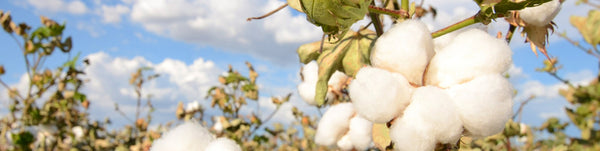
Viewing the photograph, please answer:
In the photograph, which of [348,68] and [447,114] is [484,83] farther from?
[348,68]

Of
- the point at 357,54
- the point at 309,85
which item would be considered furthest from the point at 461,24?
the point at 309,85

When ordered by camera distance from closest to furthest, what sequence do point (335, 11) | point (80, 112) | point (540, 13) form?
point (335, 11)
point (540, 13)
point (80, 112)

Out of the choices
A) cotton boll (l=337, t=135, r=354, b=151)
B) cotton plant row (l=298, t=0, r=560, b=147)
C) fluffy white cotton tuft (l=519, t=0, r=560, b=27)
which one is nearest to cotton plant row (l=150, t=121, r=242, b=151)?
cotton plant row (l=298, t=0, r=560, b=147)

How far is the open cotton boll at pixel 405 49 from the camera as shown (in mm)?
654

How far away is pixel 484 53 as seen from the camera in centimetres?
65

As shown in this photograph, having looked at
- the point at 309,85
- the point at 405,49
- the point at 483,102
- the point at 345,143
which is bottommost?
the point at 345,143

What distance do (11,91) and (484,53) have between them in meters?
2.92

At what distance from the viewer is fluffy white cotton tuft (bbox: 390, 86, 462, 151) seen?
632 millimetres

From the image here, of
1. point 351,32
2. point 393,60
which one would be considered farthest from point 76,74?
point 393,60

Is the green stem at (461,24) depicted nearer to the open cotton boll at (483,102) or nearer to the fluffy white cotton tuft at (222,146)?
the open cotton boll at (483,102)

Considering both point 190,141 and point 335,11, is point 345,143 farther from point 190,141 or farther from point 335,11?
point 335,11

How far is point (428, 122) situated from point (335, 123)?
38.5 inches

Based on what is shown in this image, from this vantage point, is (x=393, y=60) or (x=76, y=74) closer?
(x=393, y=60)

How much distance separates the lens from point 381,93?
25.5 inches
